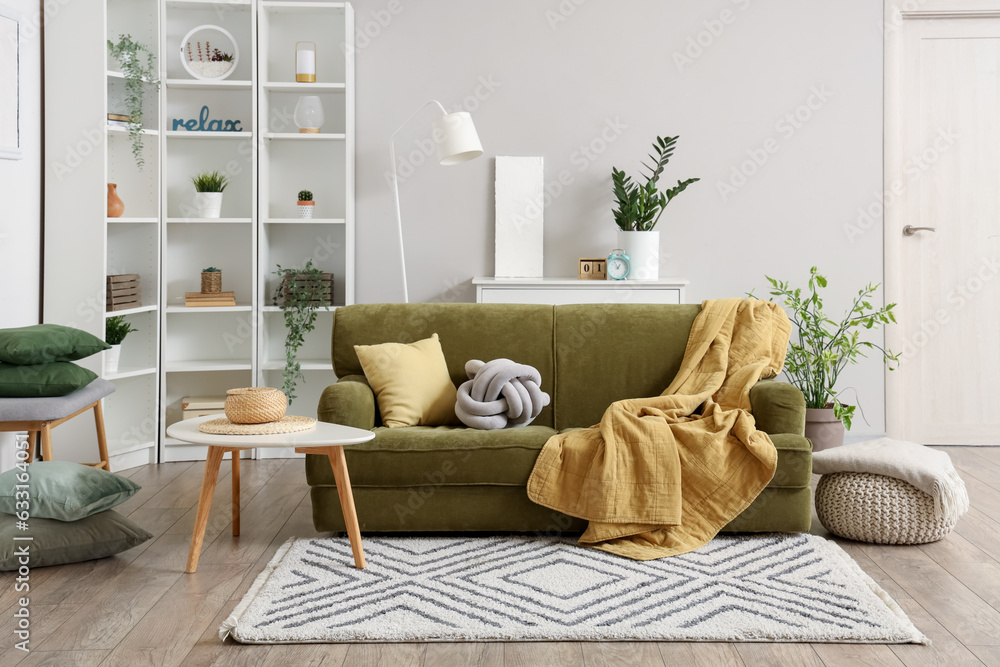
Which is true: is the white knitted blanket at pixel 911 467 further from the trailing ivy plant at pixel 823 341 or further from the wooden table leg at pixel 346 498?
the wooden table leg at pixel 346 498

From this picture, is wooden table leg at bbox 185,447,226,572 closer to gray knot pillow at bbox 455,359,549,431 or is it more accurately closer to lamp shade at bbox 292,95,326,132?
gray knot pillow at bbox 455,359,549,431

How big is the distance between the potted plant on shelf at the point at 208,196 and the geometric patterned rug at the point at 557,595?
210 cm

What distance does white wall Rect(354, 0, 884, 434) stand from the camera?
466cm

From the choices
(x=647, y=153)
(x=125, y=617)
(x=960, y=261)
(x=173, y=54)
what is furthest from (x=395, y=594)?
(x=960, y=261)

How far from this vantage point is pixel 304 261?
15.4ft

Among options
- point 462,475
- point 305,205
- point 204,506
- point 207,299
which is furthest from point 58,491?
point 305,205

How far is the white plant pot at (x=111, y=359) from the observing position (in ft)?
13.4

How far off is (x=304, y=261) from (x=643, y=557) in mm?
2681

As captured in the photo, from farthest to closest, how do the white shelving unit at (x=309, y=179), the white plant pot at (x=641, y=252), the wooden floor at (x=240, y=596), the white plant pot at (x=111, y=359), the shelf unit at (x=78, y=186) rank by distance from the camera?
1. the white shelving unit at (x=309, y=179)
2. the white plant pot at (x=641, y=252)
3. the white plant pot at (x=111, y=359)
4. the shelf unit at (x=78, y=186)
5. the wooden floor at (x=240, y=596)

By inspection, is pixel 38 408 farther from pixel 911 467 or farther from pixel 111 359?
pixel 911 467

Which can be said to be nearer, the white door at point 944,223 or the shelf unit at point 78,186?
the shelf unit at point 78,186

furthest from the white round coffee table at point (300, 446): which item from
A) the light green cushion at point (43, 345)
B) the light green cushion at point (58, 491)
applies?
the light green cushion at point (43, 345)

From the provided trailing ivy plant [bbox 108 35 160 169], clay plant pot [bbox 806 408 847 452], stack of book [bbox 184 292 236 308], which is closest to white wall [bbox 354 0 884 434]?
clay plant pot [bbox 806 408 847 452]

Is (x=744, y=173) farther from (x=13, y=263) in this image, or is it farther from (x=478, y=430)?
(x=13, y=263)
